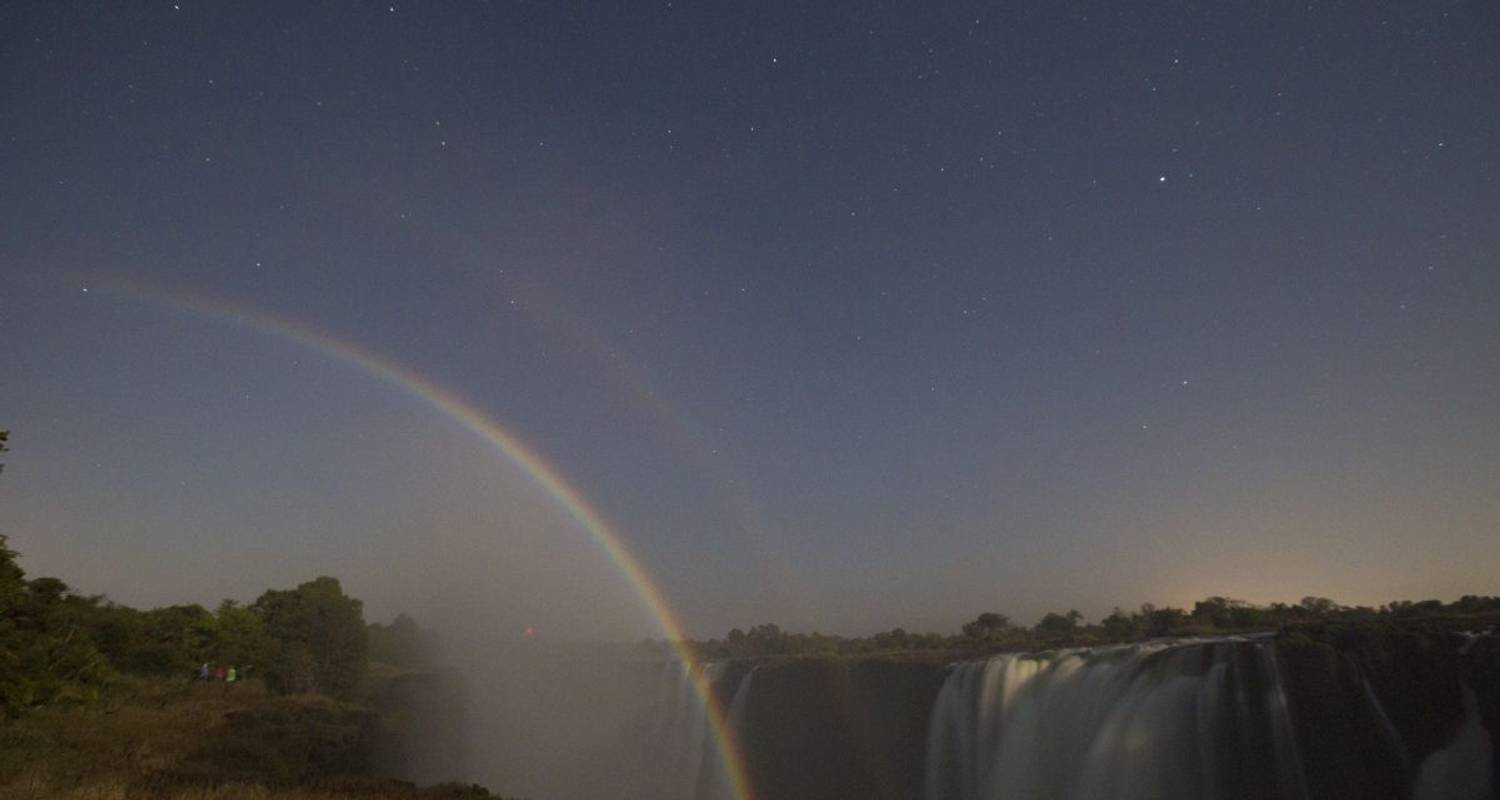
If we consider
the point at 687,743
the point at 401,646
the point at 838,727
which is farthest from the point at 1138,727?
the point at 401,646

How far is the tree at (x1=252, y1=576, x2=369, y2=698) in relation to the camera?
43219 millimetres

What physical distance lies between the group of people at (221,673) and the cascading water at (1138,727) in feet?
113

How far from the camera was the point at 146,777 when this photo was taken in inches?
445

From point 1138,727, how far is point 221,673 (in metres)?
41.8

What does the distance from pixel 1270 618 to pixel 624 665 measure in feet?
136

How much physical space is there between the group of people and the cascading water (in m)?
34.4

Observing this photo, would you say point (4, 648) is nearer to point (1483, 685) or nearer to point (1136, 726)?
point (1136, 726)

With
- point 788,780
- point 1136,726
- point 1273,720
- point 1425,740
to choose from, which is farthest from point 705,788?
point 1425,740

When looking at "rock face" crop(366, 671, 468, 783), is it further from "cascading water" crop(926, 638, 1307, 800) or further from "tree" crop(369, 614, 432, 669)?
"cascading water" crop(926, 638, 1307, 800)

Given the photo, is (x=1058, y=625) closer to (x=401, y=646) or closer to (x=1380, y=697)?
(x=1380, y=697)

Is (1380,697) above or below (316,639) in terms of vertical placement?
below

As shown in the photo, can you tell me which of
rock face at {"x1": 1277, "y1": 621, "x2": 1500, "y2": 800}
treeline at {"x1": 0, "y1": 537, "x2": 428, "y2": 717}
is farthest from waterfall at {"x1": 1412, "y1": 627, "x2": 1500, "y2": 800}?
treeline at {"x1": 0, "y1": 537, "x2": 428, "y2": 717}

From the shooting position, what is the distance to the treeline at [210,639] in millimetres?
17938

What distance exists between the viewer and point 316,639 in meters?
47.2
